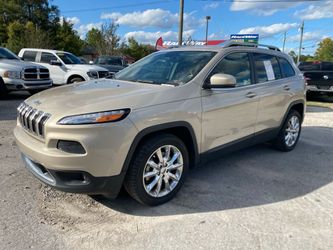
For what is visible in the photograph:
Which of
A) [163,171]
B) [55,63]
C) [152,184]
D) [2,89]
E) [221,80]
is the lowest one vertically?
Answer: [152,184]

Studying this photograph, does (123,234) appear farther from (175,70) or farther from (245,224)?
(175,70)

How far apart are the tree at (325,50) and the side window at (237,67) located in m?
81.6

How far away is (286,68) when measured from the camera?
5.50m

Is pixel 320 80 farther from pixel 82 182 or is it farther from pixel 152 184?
pixel 82 182

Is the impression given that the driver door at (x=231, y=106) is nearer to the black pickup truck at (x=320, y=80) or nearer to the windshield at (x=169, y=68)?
the windshield at (x=169, y=68)

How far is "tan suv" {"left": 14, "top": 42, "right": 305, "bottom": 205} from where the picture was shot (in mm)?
2852

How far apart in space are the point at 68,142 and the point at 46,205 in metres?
0.95

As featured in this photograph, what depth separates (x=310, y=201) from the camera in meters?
3.68

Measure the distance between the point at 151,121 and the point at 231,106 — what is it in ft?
4.46

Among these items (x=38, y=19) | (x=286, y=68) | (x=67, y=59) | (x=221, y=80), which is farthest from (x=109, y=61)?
(x=38, y=19)

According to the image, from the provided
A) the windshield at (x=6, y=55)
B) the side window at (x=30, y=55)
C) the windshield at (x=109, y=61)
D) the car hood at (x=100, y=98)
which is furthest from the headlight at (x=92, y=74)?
the car hood at (x=100, y=98)

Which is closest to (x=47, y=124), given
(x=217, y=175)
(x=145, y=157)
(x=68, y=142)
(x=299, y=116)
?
(x=68, y=142)

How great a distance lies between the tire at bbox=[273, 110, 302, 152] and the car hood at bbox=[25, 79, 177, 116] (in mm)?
2842

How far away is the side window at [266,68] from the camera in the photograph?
471cm
